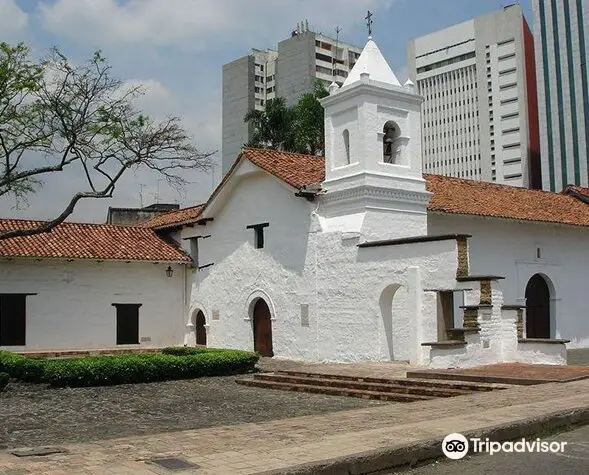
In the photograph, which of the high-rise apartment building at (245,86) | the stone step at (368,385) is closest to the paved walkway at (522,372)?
the stone step at (368,385)

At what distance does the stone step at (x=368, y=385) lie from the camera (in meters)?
11.9

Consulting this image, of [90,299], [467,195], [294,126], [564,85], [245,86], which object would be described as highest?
[245,86]

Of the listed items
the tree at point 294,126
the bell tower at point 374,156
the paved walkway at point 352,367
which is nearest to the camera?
the paved walkway at point 352,367

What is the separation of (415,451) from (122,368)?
9112mm

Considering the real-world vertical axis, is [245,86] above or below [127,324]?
above

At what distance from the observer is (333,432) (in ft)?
26.4

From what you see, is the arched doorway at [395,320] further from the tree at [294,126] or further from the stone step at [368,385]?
the tree at [294,126]

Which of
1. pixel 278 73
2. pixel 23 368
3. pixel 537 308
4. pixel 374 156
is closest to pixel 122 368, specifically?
pixel 23 368

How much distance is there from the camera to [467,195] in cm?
2198

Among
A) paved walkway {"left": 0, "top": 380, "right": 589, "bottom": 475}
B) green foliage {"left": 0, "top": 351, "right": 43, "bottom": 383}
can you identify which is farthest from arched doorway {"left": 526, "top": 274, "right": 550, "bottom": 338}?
green foliage {"left": 0, "top": 351, "right": 43, "bottom": 383}

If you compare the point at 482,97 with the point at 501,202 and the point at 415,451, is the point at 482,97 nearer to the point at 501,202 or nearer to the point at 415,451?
the point at 501,202

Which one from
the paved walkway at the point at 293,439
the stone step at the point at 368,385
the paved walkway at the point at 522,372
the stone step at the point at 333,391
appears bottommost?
the stone step at the point at 333,391

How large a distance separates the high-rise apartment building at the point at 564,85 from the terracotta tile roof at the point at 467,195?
49.1 m

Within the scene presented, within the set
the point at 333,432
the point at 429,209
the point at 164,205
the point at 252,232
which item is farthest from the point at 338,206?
the point at 164,205
